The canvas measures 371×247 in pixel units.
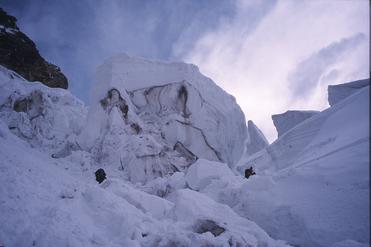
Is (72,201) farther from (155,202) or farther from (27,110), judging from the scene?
(27,110)

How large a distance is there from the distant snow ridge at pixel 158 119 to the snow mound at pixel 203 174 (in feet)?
11.4

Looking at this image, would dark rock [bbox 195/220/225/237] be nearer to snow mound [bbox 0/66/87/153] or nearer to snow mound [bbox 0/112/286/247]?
snow mound [bbox 0/112/286/247]

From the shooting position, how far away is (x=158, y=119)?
57.8 feet

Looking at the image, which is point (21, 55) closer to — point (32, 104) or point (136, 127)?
point (32, 104)

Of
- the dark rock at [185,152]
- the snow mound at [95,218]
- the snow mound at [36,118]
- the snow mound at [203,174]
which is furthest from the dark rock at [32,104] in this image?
the snow mound at [203,174]

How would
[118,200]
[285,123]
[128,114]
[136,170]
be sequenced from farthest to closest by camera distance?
1. [285,123]
2. [128,114]
3. [136,170]
4. [118,200]

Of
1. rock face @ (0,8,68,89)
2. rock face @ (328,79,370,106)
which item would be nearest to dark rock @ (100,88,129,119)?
rock face @ (328,79,370,106)

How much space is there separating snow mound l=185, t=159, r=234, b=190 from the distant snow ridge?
3480 millimetres

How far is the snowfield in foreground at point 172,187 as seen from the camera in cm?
431

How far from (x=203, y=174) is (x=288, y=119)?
1002 cm

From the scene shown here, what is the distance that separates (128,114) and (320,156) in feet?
39.8

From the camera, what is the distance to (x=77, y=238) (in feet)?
14.5

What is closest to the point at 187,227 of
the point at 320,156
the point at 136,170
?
the point at 320,156

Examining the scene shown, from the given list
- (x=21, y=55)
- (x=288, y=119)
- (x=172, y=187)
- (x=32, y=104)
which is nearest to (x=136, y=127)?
(x=172, y=187)
